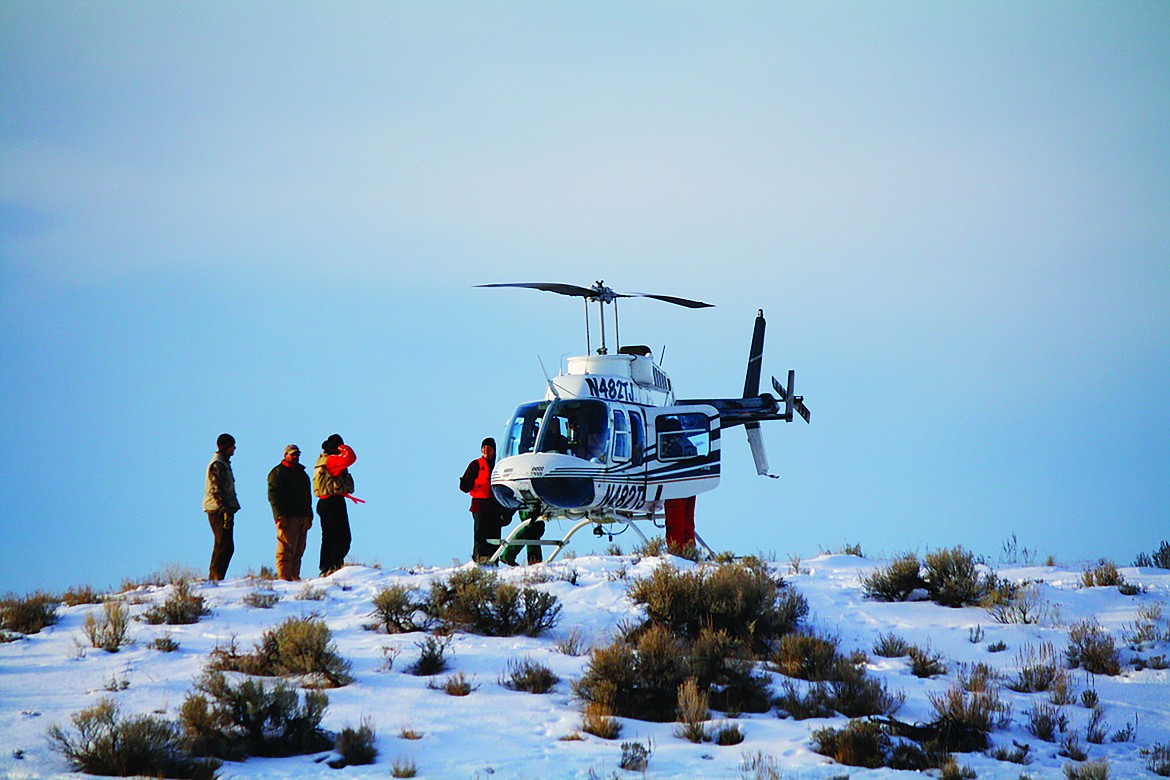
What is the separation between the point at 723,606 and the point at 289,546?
302 inches

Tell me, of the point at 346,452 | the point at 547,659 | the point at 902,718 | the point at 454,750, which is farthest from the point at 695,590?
the point at 346,452

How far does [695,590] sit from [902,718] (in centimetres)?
275

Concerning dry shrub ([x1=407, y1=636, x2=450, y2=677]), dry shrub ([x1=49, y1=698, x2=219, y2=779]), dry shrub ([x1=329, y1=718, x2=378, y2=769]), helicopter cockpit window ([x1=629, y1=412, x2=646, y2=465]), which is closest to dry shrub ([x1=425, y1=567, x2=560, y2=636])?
dry shrub ([x1=407, y1=636, x2=450, y2=677])

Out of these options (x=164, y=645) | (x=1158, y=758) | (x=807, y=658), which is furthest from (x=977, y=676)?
(x=164, y=645)

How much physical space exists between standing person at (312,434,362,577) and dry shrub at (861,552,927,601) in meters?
7.77

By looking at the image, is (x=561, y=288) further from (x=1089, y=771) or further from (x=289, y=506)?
(x=1089, y=771)

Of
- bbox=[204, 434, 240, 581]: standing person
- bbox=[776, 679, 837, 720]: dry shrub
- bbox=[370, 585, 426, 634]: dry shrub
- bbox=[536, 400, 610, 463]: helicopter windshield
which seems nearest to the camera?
bbox=[776, 679, 837, 720]: dry shrub

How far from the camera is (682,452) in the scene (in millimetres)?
19656

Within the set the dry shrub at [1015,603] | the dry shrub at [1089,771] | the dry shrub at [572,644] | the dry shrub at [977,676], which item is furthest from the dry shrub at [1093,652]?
the dry shrub at [572,644]

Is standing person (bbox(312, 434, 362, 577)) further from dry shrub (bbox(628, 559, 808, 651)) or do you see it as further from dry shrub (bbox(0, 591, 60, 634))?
dry shrub (bbox(628, 559, 808, 651))

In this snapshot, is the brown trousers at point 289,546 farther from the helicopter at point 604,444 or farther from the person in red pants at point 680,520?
the person in red pants at point 680,520

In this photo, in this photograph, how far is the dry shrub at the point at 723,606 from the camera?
434 inches

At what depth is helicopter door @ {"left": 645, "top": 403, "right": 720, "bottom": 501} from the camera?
19.0m

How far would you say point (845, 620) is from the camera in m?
12.1
